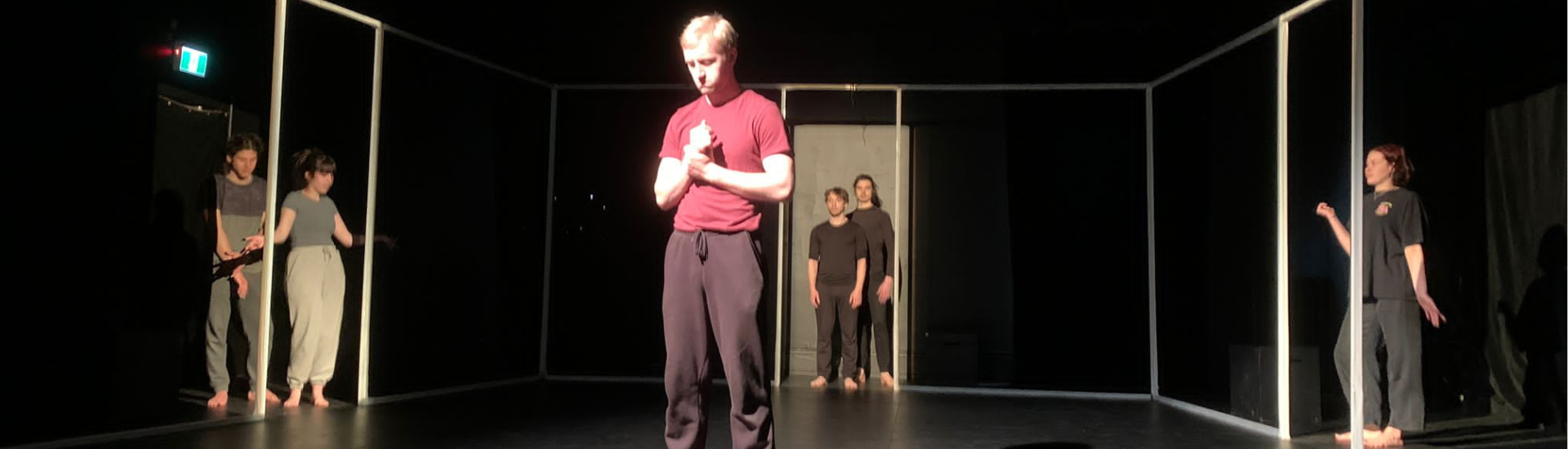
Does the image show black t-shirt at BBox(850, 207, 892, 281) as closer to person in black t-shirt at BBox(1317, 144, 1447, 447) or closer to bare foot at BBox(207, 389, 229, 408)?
person in black t-shirt at BBox(1317, 144, 1447, 447)

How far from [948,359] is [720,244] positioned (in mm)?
4214

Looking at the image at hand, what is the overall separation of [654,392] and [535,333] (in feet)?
3.66

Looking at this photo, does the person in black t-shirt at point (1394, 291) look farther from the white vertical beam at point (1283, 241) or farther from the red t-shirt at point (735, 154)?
the red t-shirt at point (735, 154)

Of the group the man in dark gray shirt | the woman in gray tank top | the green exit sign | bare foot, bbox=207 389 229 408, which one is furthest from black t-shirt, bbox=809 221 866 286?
the green exit sign

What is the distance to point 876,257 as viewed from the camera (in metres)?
6.59

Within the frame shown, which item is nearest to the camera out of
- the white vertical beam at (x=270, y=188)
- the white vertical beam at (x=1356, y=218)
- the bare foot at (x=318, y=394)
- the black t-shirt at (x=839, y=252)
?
the white vertical beam at (x=1356, y=218)

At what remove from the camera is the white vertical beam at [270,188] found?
4543 mm

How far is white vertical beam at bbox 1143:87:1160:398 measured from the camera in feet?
20.3

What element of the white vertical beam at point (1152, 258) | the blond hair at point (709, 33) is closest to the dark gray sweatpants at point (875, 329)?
the white vertical beam at point (1152, 258)

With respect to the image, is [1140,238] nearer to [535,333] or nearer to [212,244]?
[535,333]

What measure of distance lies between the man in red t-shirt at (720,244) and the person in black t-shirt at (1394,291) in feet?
8.99

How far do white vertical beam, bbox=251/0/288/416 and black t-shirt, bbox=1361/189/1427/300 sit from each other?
445cm

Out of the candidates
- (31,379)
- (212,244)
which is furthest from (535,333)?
(31,379)

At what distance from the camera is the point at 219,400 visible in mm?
4438
